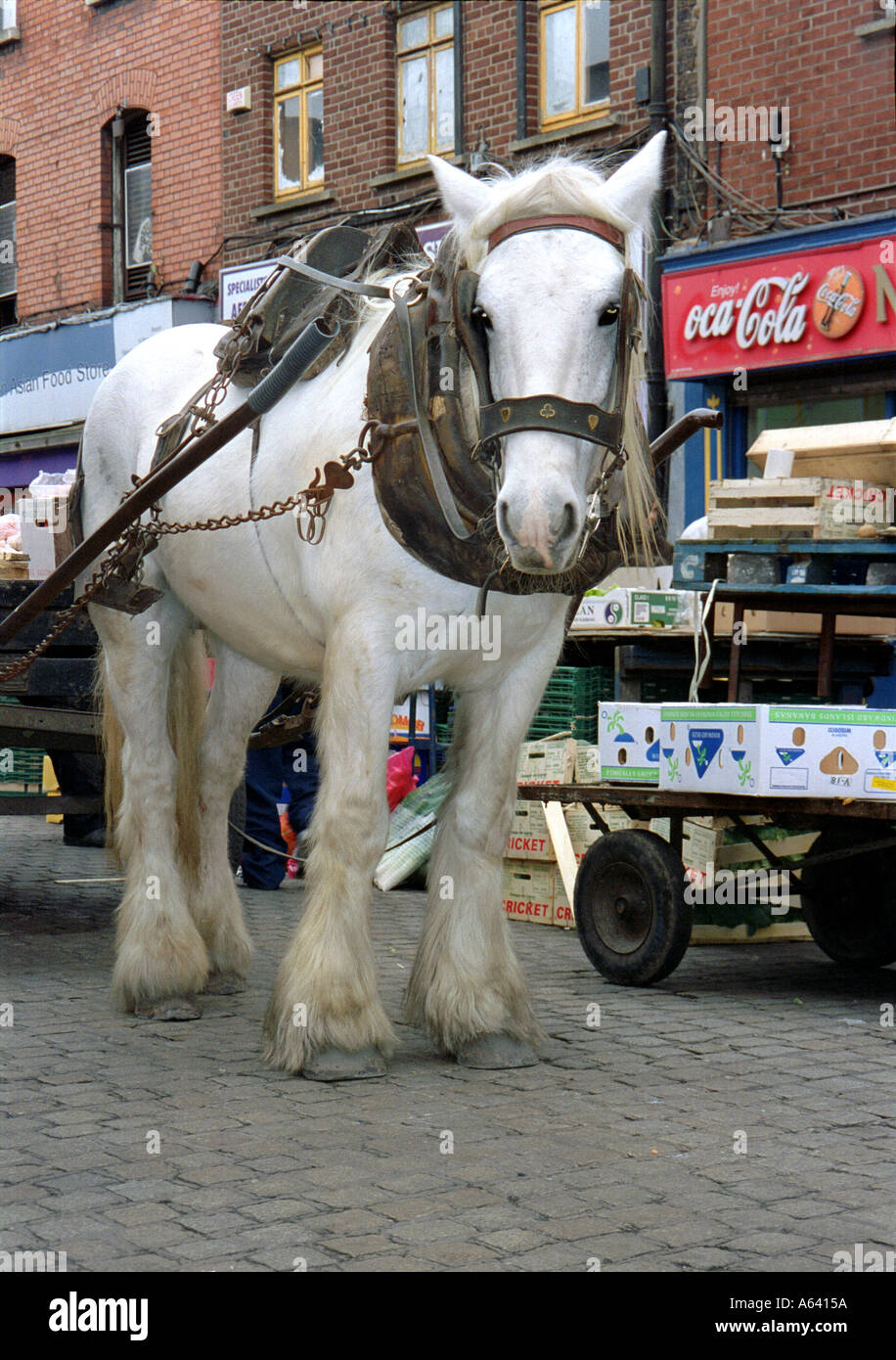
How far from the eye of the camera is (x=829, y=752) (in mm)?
5715

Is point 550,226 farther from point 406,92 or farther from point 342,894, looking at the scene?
point 406,92

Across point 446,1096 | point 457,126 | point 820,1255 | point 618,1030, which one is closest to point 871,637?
point 618,1030

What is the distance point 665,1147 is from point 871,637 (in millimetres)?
3766

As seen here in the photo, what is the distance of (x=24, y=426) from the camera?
64.6 ft

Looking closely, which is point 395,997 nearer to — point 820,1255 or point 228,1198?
point 228,1198

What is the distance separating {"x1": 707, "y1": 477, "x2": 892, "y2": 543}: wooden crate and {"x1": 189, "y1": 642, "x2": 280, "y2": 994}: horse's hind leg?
6.01 feet

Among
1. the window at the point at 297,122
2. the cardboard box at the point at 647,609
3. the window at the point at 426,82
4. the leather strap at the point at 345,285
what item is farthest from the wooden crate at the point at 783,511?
the window at the point at 297,122

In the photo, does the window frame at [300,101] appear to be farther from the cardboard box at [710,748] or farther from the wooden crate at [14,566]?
the cardboard box at [710,748]

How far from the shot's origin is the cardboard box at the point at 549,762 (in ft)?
26.5

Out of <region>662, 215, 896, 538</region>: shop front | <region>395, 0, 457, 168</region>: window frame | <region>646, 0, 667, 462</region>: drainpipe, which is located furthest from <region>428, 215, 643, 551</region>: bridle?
<region>395, 0, 457, 168</region>: window frame

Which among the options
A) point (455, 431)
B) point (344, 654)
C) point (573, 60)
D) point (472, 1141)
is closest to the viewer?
point (472, 1141)

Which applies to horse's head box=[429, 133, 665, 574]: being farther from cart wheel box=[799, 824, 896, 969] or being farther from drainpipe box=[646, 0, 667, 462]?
drainpipe box=[646, 0, 667, 462]

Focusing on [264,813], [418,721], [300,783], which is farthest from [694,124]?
[264,813]

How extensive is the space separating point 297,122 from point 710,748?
11959 mm
